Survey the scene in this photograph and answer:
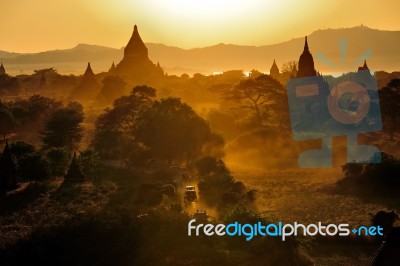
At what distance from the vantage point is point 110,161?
36469mm

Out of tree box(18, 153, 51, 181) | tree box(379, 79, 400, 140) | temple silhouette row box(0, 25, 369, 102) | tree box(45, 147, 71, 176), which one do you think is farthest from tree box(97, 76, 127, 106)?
tree box(18, 153, 51, 181)

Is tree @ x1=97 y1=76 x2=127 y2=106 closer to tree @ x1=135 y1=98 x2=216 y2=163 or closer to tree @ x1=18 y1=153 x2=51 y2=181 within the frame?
tree @ x1=135 y1=98 x2=216 y2=163

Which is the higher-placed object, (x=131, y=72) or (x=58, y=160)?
(x=131, y=72)

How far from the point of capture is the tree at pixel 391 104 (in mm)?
43622

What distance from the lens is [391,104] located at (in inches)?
1727

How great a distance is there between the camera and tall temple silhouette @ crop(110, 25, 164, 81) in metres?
79.1

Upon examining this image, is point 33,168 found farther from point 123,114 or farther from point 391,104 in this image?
point 391,104

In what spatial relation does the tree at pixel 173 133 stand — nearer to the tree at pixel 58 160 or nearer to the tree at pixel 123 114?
the tree at pixel 123 114

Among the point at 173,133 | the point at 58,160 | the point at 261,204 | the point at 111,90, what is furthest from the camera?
the point at 111,90

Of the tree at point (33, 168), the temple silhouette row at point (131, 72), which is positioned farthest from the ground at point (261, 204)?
the temple silhouette row at point (131, 72)

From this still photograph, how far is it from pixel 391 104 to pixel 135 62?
45.8 metres

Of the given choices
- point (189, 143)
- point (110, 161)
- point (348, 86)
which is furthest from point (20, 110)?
point (348, 86)

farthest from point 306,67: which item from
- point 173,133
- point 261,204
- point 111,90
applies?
point 261,204

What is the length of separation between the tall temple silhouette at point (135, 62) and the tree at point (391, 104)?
→ 140 feet
